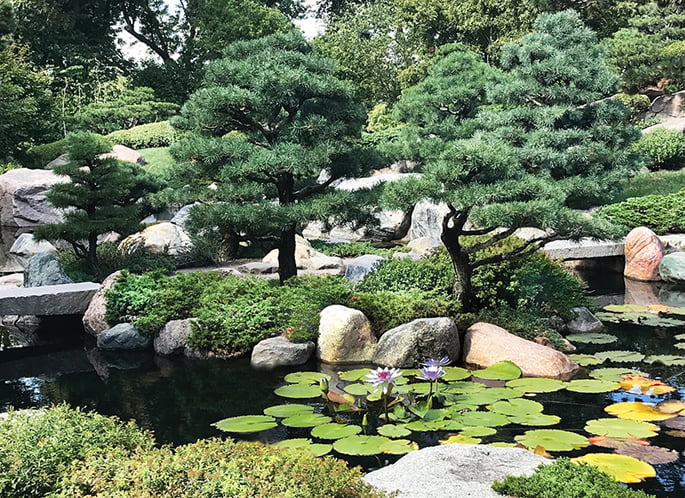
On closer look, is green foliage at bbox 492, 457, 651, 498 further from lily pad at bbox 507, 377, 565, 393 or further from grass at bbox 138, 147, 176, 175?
grass at bbox 138, 147, 176, 175

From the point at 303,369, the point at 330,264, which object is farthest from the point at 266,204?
the point at 330,264

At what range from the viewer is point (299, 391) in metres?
6.26

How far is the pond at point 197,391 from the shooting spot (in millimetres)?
5277

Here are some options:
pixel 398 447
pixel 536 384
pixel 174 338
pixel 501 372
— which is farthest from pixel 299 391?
pixel 174 338

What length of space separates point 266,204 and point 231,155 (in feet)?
2.44

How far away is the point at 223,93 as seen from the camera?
846 cm

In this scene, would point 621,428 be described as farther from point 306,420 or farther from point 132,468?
point 132,468

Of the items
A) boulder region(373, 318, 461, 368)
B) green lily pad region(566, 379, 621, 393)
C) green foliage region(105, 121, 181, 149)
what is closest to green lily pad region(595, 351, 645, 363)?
green lily pad region(566, 379, 621, 393)

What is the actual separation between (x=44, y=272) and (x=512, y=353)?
22.6ft

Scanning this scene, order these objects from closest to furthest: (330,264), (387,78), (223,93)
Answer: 1. (223,93)
2. (330,264)
3. (387,78)

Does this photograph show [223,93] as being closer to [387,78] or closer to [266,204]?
[266,204]

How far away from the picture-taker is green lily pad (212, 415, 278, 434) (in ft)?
17.6

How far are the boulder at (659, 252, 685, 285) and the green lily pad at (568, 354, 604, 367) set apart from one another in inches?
185

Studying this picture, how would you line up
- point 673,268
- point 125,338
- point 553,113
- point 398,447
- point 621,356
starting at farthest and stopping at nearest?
1. point 553,113
2. point 673,268
3. point 125,338
4. point 621,356
5. point 398,447
